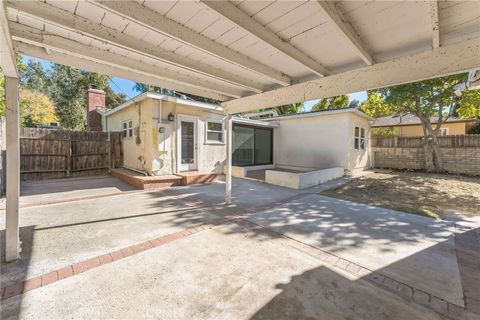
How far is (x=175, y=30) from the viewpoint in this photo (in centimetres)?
249

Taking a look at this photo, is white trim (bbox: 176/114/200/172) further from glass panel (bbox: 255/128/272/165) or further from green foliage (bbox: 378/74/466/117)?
green foliage (bbox: 378/74/466/117)

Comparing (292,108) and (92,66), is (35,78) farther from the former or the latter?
(92,66)

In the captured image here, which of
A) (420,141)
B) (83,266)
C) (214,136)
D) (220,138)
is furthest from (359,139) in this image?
(83,266)

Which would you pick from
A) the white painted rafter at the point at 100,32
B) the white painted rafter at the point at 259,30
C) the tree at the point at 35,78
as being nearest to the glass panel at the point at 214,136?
the white painted rafter at the point at 100,32

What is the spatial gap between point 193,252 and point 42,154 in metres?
9.20

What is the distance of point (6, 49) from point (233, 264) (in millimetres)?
3416

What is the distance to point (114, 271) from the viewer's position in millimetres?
2604

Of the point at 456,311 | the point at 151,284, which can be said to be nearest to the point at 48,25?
the point at 151,284

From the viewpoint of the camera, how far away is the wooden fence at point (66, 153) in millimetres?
8453

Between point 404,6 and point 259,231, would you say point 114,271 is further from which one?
point 404,6

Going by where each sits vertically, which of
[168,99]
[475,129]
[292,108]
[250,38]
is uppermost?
[292,108]

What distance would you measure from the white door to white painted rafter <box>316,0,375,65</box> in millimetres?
7026

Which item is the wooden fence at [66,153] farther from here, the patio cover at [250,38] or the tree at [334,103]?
the tree at [334,103]

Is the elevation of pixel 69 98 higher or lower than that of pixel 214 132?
higher
